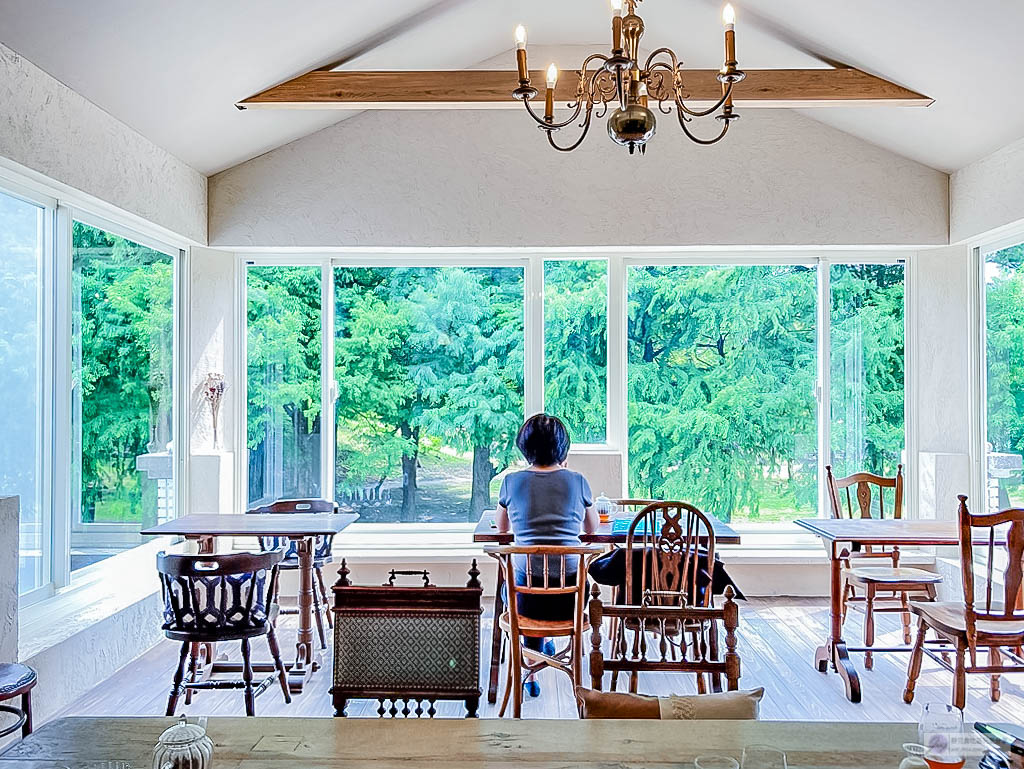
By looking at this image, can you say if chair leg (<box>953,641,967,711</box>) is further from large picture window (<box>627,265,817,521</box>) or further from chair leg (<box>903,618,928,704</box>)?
large picture window (<box>627,265,817,521</box>)

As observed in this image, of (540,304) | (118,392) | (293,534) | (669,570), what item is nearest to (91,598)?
(118,392)

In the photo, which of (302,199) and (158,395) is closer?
(158,395)

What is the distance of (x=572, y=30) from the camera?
18.5 ft

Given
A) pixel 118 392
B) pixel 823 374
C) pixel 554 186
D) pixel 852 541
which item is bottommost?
pixel 852 541

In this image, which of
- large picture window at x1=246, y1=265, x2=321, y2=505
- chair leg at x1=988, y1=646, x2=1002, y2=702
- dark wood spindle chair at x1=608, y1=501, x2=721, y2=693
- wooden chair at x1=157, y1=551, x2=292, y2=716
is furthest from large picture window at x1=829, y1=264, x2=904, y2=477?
wooden chair at x1=157, y1=551, x2=292, y2=716

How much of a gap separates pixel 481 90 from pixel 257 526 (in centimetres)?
266

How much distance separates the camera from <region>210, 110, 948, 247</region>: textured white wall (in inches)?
229

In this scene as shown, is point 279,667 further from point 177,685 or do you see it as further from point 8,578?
point 8,578

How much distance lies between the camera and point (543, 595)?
370cm

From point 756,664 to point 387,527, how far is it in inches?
109

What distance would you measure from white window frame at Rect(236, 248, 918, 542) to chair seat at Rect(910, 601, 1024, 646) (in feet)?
7.55

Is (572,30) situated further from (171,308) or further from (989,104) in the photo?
(171,308)

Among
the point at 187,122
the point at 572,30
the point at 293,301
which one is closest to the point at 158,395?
the point at 293,301

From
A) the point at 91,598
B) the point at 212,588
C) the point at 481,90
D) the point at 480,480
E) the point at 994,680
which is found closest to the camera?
the point at 212,588
